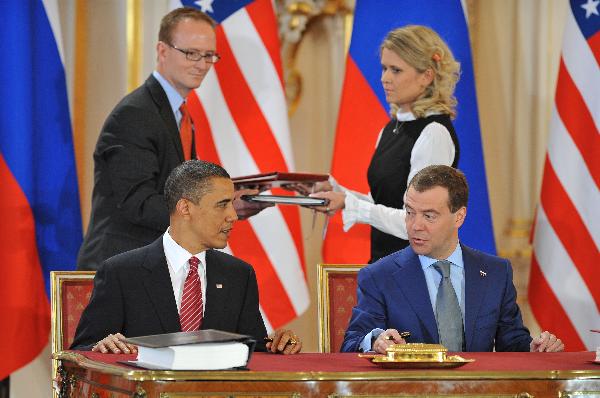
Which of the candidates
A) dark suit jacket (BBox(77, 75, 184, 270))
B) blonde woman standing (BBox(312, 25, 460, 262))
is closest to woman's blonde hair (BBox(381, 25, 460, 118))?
blonde woman standing (BBox(312, 25, 460, 262))

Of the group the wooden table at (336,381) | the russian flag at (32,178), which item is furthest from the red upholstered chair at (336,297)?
the russian flag at (32,178)

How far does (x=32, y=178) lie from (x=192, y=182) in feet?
4.94

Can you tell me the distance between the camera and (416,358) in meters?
2.68

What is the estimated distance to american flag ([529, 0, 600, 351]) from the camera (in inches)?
201

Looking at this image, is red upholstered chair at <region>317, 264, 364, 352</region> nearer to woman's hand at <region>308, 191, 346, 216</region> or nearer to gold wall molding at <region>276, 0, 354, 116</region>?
woman's hand at <region>308, 191, 346, 216</region>

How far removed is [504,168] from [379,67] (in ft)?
3.10

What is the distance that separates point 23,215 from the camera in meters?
4.72

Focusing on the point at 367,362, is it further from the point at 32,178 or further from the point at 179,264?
the point at 32,178

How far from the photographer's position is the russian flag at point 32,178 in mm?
4672

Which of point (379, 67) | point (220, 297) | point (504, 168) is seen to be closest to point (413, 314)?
point (220, 297)

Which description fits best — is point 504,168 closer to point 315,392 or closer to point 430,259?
point 430,259

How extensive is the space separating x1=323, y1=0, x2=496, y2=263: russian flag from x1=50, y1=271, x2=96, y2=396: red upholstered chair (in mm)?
1602

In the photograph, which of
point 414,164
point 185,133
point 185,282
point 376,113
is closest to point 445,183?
point 414,164

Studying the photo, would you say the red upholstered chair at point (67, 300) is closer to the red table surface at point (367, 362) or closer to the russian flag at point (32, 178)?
the red table surface at point (367, 362)
